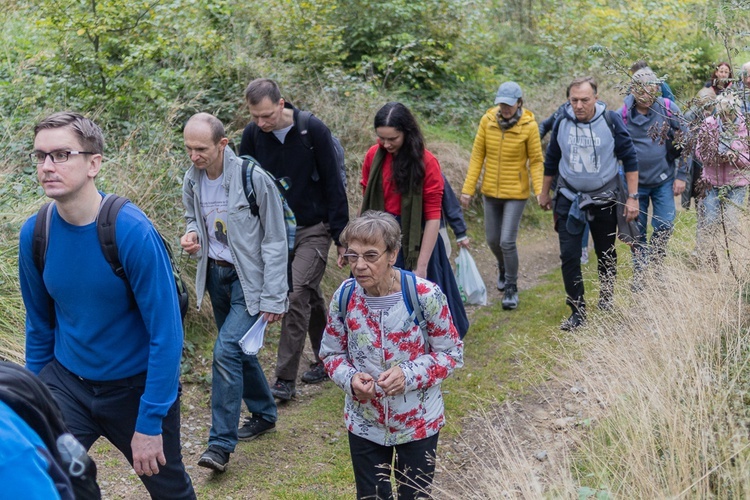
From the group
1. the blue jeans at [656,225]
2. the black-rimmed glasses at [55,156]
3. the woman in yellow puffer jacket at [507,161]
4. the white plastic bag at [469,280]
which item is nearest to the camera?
the black-rimmed glasses at [55,156]

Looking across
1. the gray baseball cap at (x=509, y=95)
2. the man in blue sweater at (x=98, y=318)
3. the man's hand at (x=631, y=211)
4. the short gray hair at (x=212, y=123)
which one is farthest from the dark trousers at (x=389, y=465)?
the gray baseball cap at (x=509, y=95)

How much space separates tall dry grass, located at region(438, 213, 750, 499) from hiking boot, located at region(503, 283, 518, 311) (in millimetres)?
2274

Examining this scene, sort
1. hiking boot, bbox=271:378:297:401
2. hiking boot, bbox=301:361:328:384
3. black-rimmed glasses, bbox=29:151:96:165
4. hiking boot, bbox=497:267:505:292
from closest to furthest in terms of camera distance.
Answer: black-rimmed glasses, bbox=29:151:96:165
hiking boot, bbox=271:378:297:401
hiking boot, bbox=301:361:328:384
hiking boot, bbox=497:267:505:292

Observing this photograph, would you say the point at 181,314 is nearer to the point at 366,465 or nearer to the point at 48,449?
the point at 366,465

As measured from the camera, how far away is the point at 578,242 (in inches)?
281

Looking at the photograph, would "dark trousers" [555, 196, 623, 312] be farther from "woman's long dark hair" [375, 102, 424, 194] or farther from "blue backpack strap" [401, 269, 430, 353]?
"blue backpack strap" [401, 269, 430, 353]

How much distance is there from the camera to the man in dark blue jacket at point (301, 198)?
18.8ft

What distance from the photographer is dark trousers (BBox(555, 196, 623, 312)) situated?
22.8 ft

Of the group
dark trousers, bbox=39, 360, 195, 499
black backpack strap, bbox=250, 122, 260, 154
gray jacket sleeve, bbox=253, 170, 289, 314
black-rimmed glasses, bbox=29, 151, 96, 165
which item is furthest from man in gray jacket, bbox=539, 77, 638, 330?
black-rimmed glasses, bbox=29, 151, 96, 165

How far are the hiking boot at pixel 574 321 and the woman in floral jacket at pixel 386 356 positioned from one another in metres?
3.20

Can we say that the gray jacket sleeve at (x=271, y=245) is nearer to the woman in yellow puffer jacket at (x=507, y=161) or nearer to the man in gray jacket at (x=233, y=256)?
the man in gray jacket at (x=233, y=256)

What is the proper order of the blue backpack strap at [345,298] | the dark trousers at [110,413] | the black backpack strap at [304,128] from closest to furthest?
the dark trousers at [110,413] < the blue backpack strap at [345,298] < the black backpack strap at [304,128]

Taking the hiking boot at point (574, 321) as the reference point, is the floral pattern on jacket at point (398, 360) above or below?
above

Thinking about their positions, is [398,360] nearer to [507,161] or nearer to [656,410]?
[656,410]
